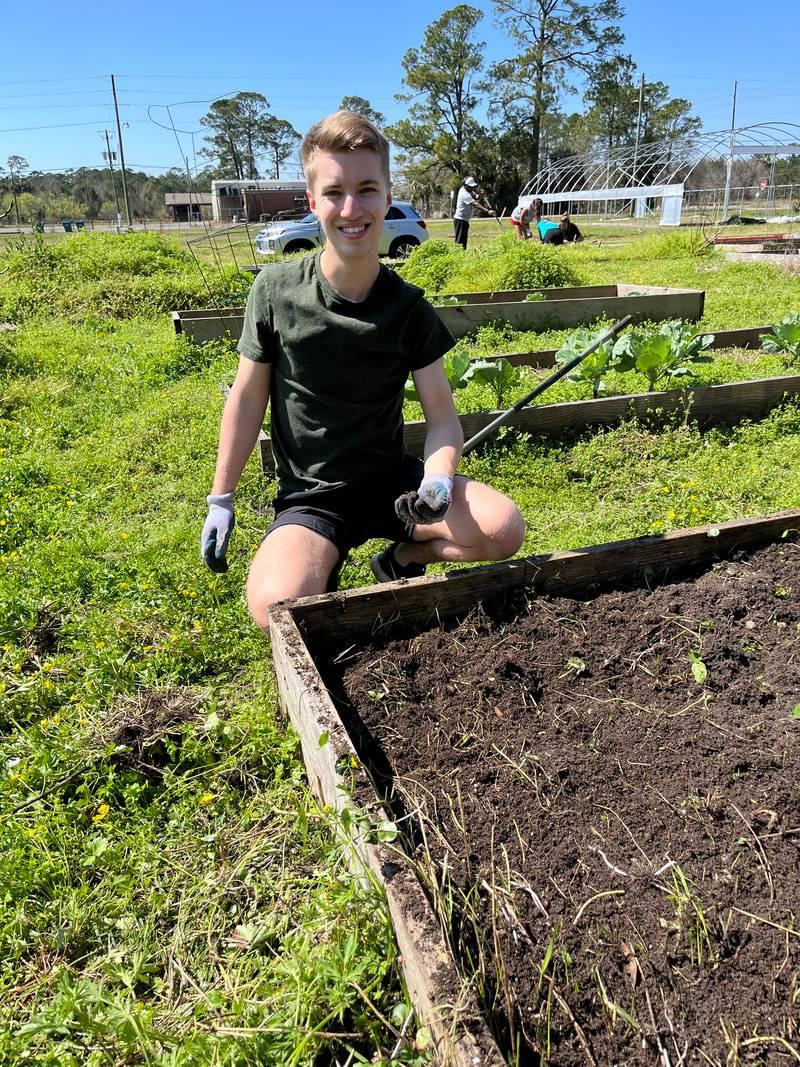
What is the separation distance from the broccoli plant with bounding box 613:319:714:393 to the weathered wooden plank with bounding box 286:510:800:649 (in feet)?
7.62

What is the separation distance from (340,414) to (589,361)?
2.91 meters

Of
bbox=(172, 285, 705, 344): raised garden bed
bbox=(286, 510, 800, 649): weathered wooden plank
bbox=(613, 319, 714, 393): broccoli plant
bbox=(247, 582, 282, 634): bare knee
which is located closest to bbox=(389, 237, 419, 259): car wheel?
bbox=(172, 285, 705, 344): raised garden bed

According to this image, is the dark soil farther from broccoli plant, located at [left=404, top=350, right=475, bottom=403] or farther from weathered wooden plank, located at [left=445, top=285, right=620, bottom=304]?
weathered wooden plank, located at [left=445, top=285, right=620, bottom=304]

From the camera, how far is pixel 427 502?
2252 mm

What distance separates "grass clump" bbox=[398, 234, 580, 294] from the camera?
953 centimetres

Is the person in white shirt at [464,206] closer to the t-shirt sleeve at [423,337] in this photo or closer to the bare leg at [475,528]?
Answer: the t-shirt sleeve at [423,337]

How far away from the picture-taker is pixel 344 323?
7.65 feet

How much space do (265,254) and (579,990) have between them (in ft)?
52.7

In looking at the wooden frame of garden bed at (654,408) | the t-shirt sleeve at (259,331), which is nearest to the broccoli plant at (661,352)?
the wooden frame of garden bed at (654,408)

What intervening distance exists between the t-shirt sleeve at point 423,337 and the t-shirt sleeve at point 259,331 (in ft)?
1.43

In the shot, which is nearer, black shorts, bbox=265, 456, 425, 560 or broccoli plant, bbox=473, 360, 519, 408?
black shorts, bbox=265, 456, 425, 560

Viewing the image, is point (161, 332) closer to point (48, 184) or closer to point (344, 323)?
point (344, 323)

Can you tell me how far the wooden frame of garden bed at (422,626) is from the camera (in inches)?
44.8

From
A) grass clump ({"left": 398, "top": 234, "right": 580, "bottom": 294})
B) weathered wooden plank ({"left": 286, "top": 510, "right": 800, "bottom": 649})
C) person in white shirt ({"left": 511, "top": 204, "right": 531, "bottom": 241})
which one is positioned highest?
person in white shirt ({"left": 511, "top": 204, "right": 531, "bottom": 241})
